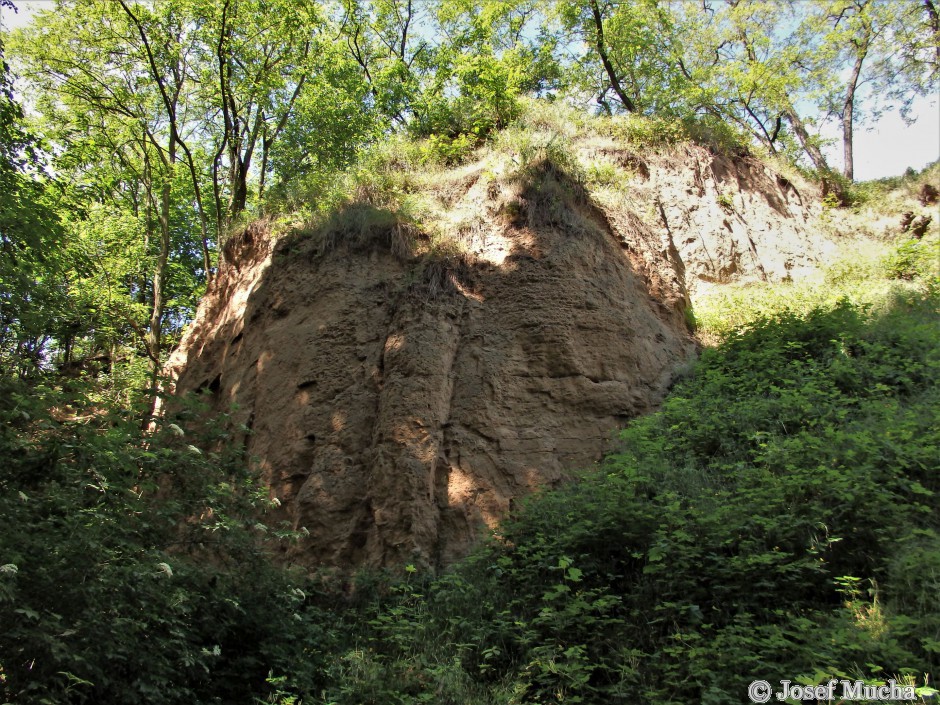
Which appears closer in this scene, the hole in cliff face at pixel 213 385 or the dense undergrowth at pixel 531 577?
the dense undergrowth at pixel 531 577

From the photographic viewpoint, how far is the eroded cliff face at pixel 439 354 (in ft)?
26.0

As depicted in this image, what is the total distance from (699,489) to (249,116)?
14.4 metres

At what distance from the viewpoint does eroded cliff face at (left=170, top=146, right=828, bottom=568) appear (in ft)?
26.0

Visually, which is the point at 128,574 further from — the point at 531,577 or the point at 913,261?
the point at 913,261

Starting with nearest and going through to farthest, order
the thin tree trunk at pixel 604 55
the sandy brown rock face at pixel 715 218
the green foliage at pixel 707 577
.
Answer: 1. the green foliage at pixel 707 577
2. the sandy brown rock face at pixel 715 218
3. the thin tree trunk at pixel 604 55

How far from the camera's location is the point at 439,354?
8.91 metres

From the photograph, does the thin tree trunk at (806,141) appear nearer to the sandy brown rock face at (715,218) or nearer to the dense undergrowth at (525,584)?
the sandy brown rock face at (715,218)

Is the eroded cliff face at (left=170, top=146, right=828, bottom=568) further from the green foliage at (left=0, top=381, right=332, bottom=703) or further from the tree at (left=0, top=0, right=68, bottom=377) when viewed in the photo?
the tree at (left=0, top=0, right=68, bottom=377)

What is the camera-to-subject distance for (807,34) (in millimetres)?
20453

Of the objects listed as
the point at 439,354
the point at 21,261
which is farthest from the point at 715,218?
the point at 21,261

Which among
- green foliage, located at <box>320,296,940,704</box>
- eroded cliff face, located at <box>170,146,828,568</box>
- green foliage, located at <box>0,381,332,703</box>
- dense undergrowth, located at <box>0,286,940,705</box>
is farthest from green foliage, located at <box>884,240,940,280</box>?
green foliage, located at <box>0,381,332,703</box>

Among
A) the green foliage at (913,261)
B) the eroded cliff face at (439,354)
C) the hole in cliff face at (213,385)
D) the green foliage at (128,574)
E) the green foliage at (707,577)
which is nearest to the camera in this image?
the green foliage at (128,574)

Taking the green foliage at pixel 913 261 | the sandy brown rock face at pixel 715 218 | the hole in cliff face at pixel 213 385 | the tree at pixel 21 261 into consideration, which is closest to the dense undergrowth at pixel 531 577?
the tree at pixel 21 261

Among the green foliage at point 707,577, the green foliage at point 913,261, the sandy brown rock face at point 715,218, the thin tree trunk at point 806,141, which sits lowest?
the green foliage at point 707,577
